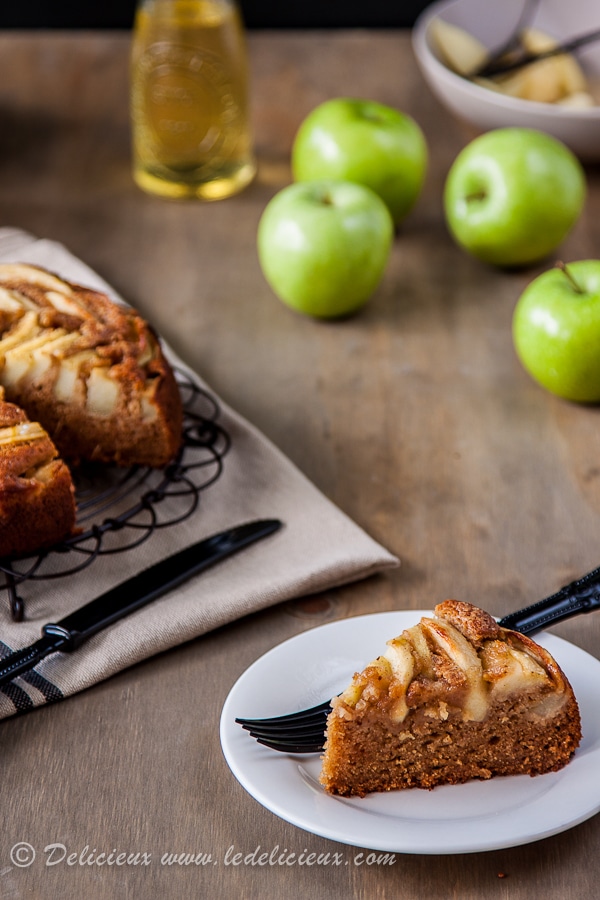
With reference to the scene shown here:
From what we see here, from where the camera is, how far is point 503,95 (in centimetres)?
201

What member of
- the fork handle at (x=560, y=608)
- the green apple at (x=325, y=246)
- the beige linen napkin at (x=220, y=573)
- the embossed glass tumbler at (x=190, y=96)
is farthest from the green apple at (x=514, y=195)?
the fork handle at (x=560, y=608)

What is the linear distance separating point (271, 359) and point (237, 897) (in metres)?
0.95

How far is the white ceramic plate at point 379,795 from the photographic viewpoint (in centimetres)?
82

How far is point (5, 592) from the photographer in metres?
1.13

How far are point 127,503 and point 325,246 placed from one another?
0.59 metres

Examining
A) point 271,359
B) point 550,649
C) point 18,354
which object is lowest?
point 271,359

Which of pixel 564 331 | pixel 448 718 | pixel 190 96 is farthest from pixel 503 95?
pixel 448 718

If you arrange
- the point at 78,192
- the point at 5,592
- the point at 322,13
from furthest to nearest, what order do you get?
the point at 322,13 < the point at 78,192 < the point at 5,592

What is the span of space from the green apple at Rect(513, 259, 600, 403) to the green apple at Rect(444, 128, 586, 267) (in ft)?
0.84

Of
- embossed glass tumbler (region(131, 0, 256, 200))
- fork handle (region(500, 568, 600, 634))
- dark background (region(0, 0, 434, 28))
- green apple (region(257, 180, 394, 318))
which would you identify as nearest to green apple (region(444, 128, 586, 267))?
green apple (region(257, 180, 394, 318))

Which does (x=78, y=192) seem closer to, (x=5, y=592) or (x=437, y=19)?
(x=437, y=19)

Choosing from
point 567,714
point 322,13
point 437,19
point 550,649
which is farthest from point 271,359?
point 322,13

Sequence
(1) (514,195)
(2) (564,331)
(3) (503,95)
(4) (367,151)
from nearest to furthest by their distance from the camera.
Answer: (2) (564,331) < (1) (514,195) < (4) (367,151) < (3) (503,95)

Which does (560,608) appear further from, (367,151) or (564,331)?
(367,151)
